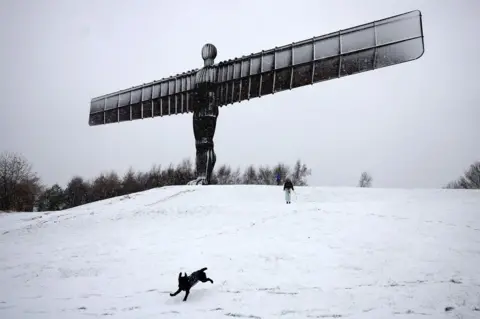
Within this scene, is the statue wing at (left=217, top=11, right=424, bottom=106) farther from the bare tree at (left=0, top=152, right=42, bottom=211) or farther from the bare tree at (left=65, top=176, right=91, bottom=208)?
the bare tree at (left=65, top=176, right=91, bottom=208)

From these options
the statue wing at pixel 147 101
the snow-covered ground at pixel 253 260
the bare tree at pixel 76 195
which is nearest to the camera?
the snow-covered ground at pixel 253 260

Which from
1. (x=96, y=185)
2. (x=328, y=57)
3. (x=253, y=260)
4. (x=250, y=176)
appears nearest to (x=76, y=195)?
(x=96, y=185)

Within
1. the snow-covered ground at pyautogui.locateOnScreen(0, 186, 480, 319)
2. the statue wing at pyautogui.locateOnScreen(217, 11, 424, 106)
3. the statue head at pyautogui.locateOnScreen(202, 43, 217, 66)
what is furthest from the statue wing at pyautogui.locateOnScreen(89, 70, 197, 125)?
the snow-covered ground at pyautogui.locateOnScreen(0, 186, 480, 319)

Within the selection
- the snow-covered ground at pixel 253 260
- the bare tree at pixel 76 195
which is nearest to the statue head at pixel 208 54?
the snow-covered ground at pixel 253 260

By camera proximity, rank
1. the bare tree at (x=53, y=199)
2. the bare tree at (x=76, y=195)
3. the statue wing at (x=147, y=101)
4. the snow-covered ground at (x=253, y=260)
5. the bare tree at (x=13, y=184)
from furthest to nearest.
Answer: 1. the bare tree at (x=76, y=195)
2. the bare tree at (x=53, y=199)
3. the bare tree at (x=13, y=184)
4. the statue wing at (x=147, y=101)
5. the snow-covered ground at (x=253, y=260)

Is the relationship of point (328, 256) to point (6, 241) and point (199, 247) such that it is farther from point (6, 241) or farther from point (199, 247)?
point (6, 241)

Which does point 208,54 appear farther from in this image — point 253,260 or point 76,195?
point 76,195

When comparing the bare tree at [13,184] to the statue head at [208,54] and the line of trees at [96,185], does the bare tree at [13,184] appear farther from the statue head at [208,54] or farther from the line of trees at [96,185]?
the statue head at [208,54]

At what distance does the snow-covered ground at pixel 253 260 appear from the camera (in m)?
5.90

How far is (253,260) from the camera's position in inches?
319

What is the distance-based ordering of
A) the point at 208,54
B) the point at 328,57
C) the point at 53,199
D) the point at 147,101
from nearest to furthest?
the point at 328,57 → the point at 208,54 → the point at 147,101 → the point at 53,199

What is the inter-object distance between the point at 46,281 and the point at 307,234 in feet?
21.8

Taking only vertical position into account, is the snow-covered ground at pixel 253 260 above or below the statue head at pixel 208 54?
below

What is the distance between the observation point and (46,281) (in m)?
7.82
